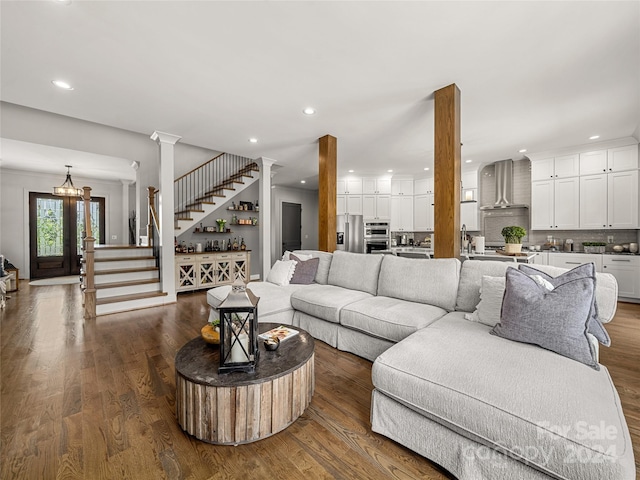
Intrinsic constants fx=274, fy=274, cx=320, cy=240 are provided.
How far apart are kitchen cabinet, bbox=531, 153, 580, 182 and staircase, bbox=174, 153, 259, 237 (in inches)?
221

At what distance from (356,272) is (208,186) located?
498 centimetres

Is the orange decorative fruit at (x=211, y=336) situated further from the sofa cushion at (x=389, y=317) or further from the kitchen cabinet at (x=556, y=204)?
the kitchen cabinet at (x=556, y=204)

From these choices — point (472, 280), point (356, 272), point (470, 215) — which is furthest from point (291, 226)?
point (472, 280)

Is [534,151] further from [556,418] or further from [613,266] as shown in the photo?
[556,418]

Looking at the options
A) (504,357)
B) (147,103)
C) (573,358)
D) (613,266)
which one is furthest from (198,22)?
(613,266)

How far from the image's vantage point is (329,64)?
8.16 feet

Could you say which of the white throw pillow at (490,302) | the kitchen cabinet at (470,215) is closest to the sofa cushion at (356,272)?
the white throw pillow at (490,302)

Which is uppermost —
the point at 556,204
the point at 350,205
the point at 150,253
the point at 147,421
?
the point at 350,205

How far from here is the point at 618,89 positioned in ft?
9.34

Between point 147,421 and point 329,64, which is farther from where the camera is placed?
point 329,64

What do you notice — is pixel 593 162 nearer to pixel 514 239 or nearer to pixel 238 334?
pixel 514 239

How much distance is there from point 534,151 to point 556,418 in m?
5.46

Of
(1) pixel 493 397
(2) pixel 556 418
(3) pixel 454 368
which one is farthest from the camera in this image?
(3) pixel 454 368

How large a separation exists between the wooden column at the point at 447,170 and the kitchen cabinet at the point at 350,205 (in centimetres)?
388
